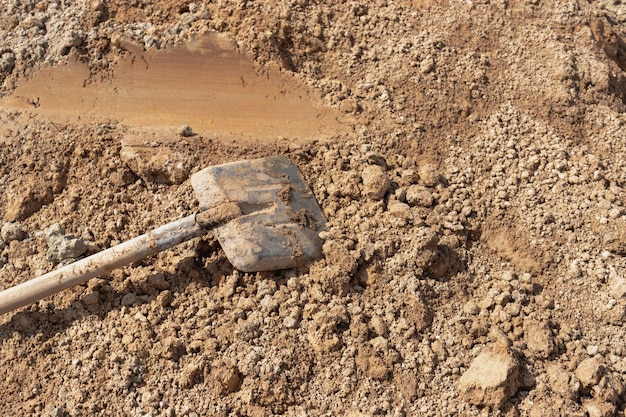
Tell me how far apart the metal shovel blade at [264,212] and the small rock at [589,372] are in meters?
1.87

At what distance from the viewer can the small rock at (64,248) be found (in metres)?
4.43

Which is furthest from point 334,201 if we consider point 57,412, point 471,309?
point 57,412

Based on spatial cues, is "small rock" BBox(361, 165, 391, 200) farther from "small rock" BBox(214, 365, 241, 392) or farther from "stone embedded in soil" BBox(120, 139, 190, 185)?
"small rock" BBox(214, 365, 241, 392)

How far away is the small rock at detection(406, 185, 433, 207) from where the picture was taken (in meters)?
4.74

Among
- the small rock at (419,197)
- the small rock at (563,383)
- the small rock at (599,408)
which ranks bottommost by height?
the small rock at (599,408)

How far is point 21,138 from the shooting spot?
503 centimetres

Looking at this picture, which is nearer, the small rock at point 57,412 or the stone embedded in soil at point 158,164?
the small rock at point 57,412

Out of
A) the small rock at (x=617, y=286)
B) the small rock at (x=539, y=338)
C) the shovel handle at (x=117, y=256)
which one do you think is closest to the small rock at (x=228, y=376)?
the shovel handle at (x=117, y=256)

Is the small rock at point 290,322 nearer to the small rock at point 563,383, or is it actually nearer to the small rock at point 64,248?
the small rock at point 64,248

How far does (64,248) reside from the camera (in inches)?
175

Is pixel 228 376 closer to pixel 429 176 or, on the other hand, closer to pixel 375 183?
pixel 375 183

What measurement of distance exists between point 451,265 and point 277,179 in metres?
1.41

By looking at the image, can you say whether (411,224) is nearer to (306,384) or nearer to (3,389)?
(306,384)

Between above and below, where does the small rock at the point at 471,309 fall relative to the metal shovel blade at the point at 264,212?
below
